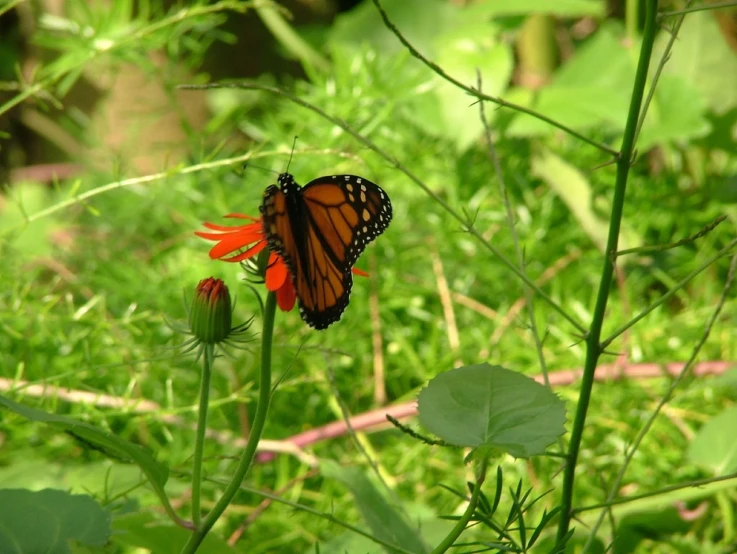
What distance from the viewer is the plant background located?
0.68 meters

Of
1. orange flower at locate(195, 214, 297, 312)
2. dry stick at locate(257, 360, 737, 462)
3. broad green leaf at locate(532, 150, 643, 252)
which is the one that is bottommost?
orange flower at locate(195, 214, 297, 312)

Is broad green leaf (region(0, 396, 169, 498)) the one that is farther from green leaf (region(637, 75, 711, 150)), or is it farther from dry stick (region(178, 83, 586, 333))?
green leaf (region(637, 75, 711, 150))

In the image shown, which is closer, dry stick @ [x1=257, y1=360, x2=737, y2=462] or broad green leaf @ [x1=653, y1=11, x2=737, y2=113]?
dry stick @ [x1=257, y1=360, x2=737, y2=462]

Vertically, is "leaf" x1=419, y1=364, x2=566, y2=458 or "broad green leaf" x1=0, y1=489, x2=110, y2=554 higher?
"leaf" x1=419, y1=364, x2=566, y2=458

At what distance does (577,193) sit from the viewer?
3.18 feet

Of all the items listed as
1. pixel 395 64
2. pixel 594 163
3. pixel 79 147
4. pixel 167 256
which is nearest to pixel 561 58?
pixel 594 163

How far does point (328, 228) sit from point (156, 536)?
0.57 feet

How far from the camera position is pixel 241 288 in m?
0.81

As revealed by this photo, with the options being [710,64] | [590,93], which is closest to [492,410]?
[590,93]

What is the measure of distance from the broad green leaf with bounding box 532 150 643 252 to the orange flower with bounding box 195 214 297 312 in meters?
0.58

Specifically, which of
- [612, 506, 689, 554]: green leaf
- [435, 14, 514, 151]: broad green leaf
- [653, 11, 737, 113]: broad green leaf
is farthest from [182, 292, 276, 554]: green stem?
[653, 11, 737, 113]: broad green leaf

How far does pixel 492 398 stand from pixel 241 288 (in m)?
0.46

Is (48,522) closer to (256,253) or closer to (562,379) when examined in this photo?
(256,253)

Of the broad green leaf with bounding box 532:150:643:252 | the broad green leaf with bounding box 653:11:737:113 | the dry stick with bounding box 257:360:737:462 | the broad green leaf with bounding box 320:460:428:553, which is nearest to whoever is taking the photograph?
the broad green leaf with bounding box 320:460:428:553
